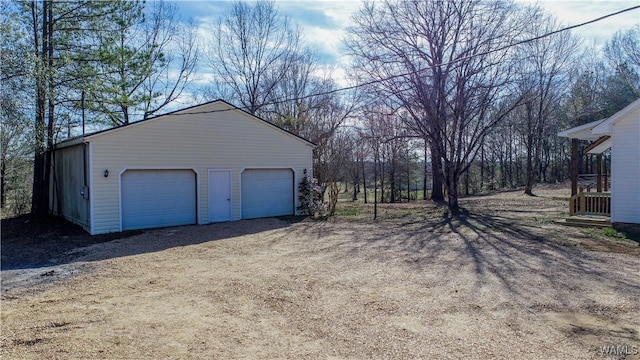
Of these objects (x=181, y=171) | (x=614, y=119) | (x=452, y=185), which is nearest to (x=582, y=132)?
(x=614, y=119)

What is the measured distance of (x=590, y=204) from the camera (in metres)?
11.6

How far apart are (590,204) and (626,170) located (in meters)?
1.75

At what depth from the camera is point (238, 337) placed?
404 cm

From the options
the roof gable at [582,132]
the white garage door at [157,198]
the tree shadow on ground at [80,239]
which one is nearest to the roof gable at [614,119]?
the roof gable at [582,132]

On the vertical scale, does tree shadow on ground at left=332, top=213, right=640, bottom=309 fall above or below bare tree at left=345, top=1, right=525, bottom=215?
below

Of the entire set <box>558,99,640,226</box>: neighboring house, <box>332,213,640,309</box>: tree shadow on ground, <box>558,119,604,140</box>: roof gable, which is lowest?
<box>332,213,640,309</box>: tree shadow on ground

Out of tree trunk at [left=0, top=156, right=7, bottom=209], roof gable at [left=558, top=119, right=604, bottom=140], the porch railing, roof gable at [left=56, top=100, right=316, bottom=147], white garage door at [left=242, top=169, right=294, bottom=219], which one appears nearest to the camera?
roof gable at [left=56, top=100, right=316, bottom=147]

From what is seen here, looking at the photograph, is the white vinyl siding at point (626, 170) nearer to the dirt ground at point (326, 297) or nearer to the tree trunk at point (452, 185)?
the dirt ground at point (326, 297)

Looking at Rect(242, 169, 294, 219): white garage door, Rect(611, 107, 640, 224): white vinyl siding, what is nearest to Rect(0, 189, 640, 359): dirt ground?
Rect(611, 107, 640, 224): white vinyl siding

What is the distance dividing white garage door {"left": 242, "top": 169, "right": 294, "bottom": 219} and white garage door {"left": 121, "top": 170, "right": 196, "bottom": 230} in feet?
6.45

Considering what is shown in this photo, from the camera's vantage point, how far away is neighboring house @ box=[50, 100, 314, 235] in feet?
36.3

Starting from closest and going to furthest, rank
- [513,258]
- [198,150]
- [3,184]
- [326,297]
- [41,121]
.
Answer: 1. [326,297]
2. [513,258]
3. [41,121]
4. [198,150]
5. [3,184]

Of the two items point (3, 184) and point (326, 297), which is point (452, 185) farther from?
point (3, 184)

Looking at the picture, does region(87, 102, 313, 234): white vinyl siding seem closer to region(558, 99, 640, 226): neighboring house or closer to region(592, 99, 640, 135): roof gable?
region(592, 99, 640, 135): roof gable
